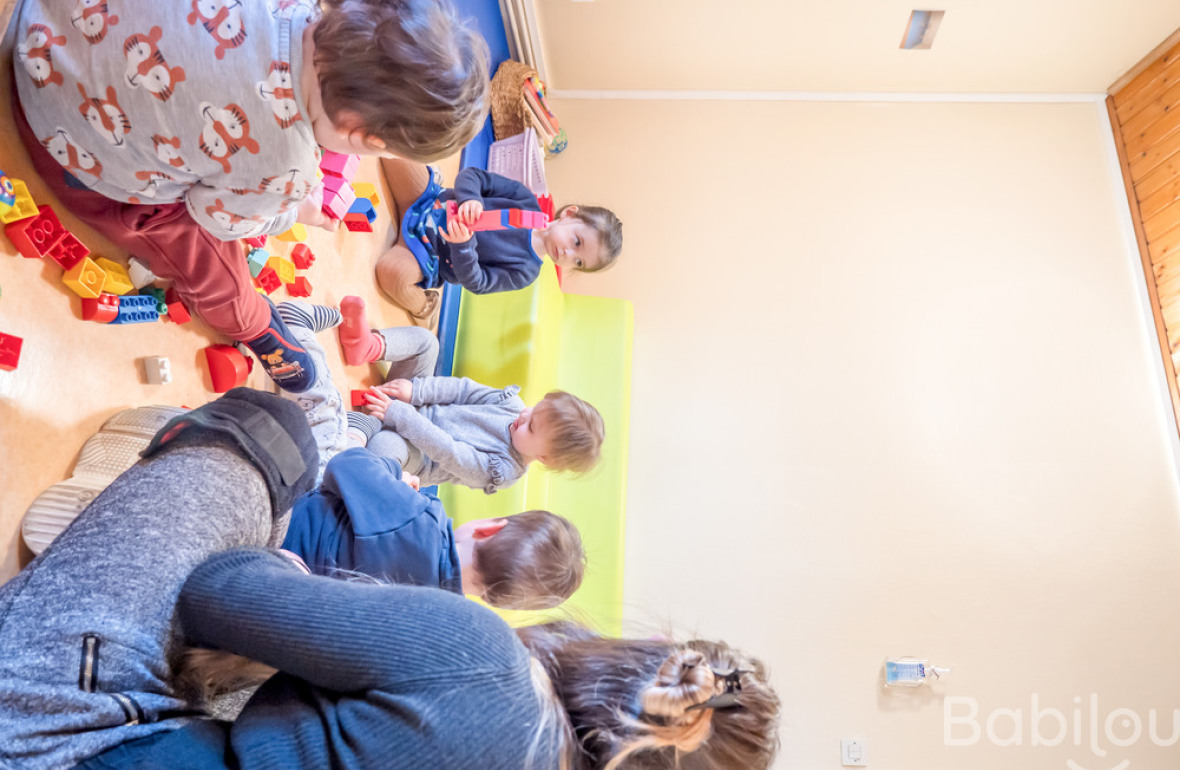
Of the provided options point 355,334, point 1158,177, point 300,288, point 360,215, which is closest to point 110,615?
point 300,288

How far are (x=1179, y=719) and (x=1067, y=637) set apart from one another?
15.6 inches

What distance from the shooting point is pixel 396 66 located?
833 millimetres

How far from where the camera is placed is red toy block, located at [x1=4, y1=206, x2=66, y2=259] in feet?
3.12

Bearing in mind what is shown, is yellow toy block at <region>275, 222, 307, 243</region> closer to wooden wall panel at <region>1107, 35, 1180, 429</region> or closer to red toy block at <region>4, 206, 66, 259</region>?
red toy block at <region>4, 206, 66, 259</region>

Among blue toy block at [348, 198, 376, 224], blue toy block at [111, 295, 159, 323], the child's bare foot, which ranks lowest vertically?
blue toy block at [111, 295, 159, 323]

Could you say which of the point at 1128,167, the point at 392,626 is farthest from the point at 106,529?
the point at 1128,167

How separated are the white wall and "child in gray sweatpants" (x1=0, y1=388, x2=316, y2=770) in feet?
6.95

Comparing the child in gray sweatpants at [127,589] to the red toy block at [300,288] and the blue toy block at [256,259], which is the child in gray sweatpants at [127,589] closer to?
the blue toy block at [256,259]

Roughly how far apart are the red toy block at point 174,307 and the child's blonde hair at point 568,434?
0.90 metres

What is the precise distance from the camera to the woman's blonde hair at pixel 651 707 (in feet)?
2.15

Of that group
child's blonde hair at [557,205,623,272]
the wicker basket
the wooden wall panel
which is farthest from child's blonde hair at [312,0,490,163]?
the wooden wall panel

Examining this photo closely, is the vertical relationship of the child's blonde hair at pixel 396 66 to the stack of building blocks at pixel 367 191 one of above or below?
below

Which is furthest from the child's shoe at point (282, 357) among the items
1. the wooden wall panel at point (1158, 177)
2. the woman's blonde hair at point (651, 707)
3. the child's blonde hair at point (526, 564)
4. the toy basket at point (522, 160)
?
the wooden wall panel at point (1158, 177)

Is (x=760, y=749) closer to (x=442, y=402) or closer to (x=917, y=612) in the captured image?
(x=442, y=402)
